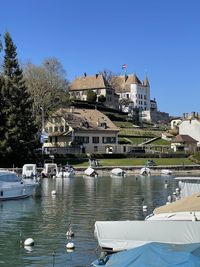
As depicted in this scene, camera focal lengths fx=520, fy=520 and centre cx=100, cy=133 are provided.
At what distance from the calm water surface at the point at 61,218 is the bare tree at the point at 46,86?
6083 centimetres

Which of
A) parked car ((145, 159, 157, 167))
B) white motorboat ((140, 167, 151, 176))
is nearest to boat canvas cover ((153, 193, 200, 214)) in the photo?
white motorboat ((140, 167, 151, 176))

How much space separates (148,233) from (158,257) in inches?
262

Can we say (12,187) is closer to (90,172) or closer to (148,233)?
(148,233)

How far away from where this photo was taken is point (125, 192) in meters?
59.4

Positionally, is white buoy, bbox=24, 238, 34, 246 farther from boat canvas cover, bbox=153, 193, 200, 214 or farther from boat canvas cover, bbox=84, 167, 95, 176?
boat canvas cover, bbox=84, 167, 95, 176

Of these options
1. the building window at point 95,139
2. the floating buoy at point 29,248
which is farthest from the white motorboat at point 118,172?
the floating buoy at point 29,248

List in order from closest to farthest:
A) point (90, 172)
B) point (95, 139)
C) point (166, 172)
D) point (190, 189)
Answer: point (190, 189) → point (90, 172) → point (166, 172) → point (95, 139)

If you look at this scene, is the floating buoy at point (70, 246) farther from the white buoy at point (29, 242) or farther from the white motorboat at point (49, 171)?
the white motorboat at point (49, 171)

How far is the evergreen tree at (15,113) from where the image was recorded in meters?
95.9

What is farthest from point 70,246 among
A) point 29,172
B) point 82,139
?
point 82,139

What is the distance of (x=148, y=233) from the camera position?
2244 centimetres

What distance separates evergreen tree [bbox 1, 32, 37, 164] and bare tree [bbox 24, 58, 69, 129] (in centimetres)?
1614

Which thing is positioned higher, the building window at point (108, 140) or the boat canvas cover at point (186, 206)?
the building window at point (108, 140)

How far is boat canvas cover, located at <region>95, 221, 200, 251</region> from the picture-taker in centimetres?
2230
